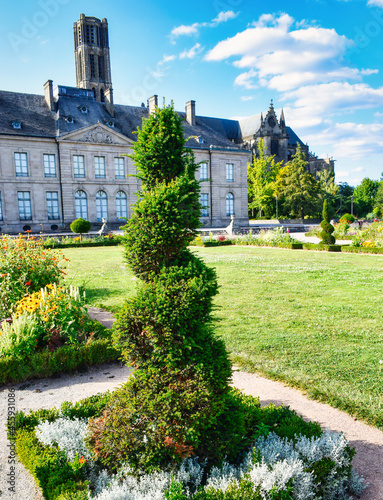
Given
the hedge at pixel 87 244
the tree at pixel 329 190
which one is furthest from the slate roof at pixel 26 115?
the tree at pixel 329 190

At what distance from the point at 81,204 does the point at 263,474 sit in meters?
36.4

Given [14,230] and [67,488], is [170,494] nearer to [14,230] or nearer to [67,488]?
[67,488]

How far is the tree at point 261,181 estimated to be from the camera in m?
52.7

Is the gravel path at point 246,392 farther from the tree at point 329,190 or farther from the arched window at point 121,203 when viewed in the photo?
the tree at point 329,190

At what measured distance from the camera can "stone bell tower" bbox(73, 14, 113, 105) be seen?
180 feet

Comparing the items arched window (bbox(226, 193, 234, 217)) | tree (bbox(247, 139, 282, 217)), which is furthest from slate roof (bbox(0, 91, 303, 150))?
tree (bbox(247, 139, 282, 217))

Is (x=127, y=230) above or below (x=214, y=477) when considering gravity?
above

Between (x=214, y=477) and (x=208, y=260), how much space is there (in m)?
13.8

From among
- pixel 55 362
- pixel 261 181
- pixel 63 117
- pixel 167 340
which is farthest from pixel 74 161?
pixel 167 340

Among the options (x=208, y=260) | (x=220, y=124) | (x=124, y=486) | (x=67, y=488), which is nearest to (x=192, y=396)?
(x=124, y=486)

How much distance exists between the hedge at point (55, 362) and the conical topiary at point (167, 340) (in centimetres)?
209

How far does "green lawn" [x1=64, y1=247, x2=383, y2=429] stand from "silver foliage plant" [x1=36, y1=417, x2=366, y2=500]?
1.04 metres

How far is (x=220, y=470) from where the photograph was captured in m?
2.70

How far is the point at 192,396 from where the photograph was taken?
257 centimetres
